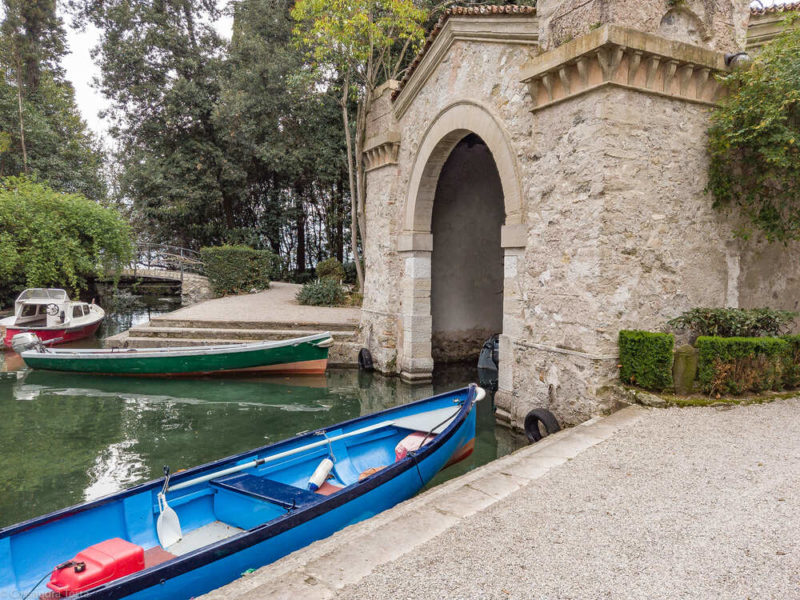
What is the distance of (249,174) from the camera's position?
22.4 m

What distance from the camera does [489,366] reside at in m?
7.96

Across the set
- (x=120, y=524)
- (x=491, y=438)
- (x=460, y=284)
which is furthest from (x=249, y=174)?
(x=120, y=524)

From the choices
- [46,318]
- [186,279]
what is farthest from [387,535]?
[186,279]

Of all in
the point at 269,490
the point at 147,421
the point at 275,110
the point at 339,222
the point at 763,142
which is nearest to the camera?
the point at 269,490

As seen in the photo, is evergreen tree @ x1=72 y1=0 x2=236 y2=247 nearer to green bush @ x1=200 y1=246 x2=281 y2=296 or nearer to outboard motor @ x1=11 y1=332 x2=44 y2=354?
green bush @ x1=200 y1=246 x2=281 y2=296

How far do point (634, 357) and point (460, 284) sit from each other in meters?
6.07

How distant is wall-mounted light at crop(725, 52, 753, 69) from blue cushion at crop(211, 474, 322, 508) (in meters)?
6.38

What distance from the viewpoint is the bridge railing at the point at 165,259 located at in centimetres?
2009

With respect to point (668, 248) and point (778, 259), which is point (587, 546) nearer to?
point (668, 248)

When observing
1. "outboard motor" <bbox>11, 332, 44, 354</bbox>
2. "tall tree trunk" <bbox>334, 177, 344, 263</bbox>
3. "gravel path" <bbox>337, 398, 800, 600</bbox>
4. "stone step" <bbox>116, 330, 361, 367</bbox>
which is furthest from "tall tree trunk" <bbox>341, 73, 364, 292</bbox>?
"gravel path" <bbox>337, 398, 800, 600</bbox>

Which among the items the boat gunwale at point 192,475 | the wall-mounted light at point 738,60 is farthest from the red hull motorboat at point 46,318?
the wall-mounted light at point 738,60

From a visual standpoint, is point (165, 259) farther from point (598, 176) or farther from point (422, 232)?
point (598, 176)

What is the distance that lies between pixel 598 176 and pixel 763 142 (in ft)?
5.94

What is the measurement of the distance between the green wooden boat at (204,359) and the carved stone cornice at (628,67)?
6.45 metres
